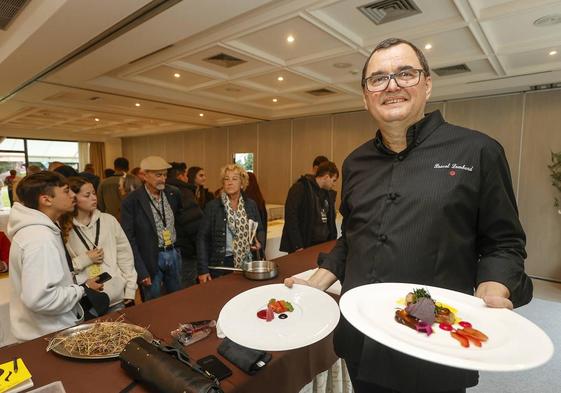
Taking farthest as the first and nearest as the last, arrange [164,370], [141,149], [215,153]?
1. [141,149]
2. [215,153]
3. [164,370]

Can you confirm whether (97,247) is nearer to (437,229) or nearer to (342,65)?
(437,229)

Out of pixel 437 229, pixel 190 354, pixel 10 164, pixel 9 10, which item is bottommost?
pixel 190 354

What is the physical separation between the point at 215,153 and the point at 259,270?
7272 mm

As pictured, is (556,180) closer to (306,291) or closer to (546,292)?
(546,292)

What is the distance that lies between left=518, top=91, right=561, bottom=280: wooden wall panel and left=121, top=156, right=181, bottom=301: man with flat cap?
5.14 m

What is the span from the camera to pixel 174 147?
991 cm

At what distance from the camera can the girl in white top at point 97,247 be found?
6.16 ft

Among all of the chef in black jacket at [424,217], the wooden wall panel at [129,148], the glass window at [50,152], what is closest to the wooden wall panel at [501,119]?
the chef in black jacket at [424,217]

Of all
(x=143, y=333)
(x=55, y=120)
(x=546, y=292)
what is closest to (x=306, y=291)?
(x=143, y=333)

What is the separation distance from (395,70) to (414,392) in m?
0.83

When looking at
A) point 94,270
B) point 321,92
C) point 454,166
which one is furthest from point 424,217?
point 321,92

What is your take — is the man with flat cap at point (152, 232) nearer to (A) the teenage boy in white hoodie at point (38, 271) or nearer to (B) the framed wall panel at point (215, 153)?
(A) the teenage boy in white hoodie at point (38, 271)

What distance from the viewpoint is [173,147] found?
9.95 m

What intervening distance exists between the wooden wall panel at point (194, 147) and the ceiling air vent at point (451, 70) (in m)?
6.45
